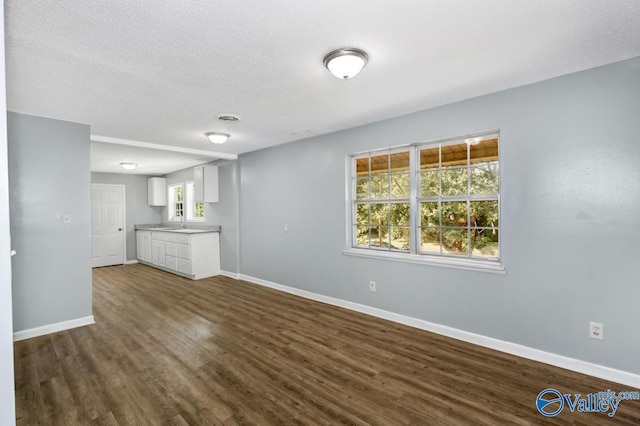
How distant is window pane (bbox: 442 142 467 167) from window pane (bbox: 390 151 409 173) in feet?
1.44

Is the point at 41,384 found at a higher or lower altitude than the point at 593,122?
lower

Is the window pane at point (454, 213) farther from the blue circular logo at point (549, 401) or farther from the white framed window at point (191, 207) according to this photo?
the white framed window at point (191, 207)

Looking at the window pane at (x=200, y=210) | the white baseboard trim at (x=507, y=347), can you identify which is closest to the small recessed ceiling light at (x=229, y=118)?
the white baseboard trim at (x=507, y=347)

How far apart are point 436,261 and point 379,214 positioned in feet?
3.14

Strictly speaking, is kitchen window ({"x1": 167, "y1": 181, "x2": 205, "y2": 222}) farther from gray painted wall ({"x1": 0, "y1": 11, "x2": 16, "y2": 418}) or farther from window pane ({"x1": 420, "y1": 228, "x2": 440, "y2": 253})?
gray painted wall ({"x1": 0, "y1": 11, "x2": 16, "y2": 418})

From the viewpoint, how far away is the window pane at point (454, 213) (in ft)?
10.5

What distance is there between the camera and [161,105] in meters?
3.12

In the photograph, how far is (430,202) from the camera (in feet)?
11.2

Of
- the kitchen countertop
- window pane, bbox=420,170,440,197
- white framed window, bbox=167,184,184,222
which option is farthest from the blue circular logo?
white framed window, bbox=167,184,184,222

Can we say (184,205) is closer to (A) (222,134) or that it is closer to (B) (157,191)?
(B) (157,191)

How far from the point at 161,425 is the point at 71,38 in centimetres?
252

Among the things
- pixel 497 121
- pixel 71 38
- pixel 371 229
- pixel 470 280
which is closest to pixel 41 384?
pixel 71 38

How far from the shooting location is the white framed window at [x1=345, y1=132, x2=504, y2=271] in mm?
3059

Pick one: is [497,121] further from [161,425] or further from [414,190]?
[161,425]
